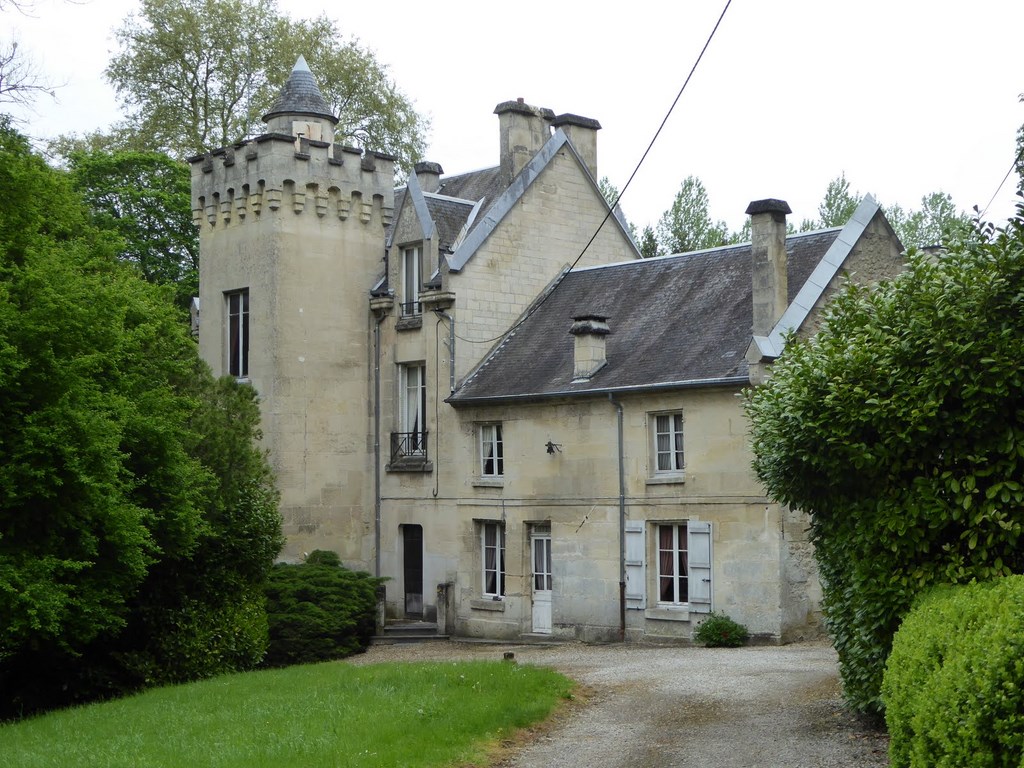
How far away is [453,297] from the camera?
26953mm

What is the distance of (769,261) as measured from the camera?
74.3 ft

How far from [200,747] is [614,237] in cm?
2019

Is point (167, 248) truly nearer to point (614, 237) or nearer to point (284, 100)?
point (284, 100)

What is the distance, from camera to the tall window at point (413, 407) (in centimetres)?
2800

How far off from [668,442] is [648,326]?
3002mm

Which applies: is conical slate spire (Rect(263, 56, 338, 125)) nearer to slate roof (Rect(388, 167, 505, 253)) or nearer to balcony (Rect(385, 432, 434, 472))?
slate roof (Rect(388, 167, 505, 253))

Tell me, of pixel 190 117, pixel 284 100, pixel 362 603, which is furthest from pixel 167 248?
pixel 362 603

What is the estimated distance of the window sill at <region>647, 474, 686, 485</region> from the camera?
905 inches

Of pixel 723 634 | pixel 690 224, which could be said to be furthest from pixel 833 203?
pixel 723 634

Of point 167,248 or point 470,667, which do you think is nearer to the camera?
point 470,667

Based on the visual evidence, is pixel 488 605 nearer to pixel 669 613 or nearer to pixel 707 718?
pixel 669 613

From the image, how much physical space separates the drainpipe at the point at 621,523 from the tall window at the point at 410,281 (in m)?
6.15

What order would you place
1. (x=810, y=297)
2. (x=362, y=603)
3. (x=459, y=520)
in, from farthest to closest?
1. (x=459, y=520)
2. (x=362, y=603)
3. (x=810, y=297)

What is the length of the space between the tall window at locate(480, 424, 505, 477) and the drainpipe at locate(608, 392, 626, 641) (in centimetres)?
317
